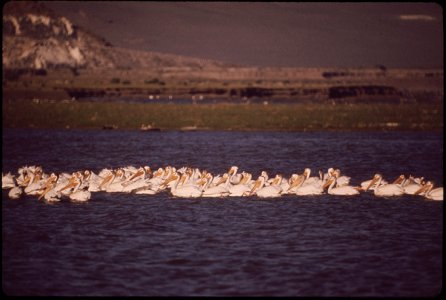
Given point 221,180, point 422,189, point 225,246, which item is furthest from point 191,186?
point 422,189

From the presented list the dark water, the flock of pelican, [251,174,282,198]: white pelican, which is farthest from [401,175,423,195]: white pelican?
[251,174,282,198]: white pelican

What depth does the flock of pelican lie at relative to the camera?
23.4 m

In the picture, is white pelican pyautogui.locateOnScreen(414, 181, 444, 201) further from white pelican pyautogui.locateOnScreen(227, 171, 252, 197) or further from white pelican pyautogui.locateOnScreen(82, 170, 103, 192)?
white pelican pyautogui.locateOnScreen(82, 170, 103, 192)

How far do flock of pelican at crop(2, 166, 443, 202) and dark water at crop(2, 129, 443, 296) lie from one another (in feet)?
1.44

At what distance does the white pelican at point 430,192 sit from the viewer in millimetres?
23489

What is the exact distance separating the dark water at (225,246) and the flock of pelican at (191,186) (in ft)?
1.44

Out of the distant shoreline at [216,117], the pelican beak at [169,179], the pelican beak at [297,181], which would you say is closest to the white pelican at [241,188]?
the pelican beak at [297,181]

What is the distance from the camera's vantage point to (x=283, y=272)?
15.3 m

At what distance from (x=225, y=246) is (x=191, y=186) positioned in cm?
653

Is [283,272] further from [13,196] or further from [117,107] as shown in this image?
[117,107]

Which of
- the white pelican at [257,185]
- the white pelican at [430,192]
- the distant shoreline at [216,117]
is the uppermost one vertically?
the distant shoreline at [216,117]

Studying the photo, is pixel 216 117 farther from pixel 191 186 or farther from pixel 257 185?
pixel 257 185

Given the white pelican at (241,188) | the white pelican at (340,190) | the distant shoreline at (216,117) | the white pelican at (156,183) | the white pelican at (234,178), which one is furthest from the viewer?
the distant shoreline at (216,117)

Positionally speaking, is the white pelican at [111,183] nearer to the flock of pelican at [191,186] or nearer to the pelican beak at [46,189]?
the flock of pelican at [191,186]
